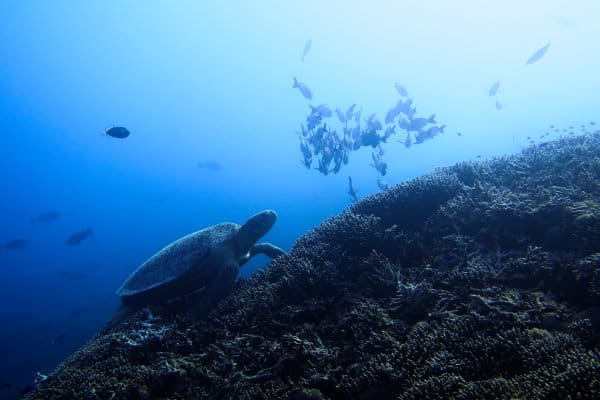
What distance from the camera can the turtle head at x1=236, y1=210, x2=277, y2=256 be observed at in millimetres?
6742

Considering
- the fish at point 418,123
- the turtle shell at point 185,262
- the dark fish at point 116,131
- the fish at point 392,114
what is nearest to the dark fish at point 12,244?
the dark fish at point 116,131

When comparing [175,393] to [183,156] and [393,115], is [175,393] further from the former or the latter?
[183,156]

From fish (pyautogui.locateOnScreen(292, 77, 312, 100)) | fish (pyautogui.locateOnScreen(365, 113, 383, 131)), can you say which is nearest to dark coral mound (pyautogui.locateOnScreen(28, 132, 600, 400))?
fish (pyautogui.locateOnScreen(365, 113, 383, 131))

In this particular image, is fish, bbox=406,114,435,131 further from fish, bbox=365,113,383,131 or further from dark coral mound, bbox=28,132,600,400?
dark coral mound, bbox=28,132,600,400

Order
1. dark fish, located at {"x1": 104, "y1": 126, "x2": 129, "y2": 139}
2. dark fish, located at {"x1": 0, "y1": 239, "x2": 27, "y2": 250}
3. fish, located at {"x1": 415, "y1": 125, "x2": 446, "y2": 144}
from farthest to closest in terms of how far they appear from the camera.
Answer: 1. dark fish, located at {"x1": 0, "y1": 239, "x2": 27, "y2": 250}
2. fish, located at {"x1": 415, "y1": 125, "x2": 446, "y2": 144}
3. dark fish, located at {"x1": 104, "y1": 126, "x2": 129, "y2": 139}

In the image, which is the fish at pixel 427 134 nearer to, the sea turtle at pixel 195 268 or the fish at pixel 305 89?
the fish at pixel 305 89

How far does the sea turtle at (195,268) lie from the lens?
5766 millimetres

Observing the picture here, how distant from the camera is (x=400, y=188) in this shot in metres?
6.19

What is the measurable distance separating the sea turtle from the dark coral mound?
0.38 metres

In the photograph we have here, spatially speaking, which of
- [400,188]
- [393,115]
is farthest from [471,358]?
[393,115]

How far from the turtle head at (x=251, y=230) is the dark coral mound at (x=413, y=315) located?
101 centimetres

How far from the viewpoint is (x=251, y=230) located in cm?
677

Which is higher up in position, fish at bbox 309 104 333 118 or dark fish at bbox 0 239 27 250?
dark fish at bbox 0 239 27 250

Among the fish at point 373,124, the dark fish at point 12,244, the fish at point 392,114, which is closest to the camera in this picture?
the fish at point 373,124
